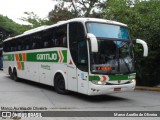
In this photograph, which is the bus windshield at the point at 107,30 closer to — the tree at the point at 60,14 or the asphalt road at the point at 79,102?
the asphalt road at the point at 79,102

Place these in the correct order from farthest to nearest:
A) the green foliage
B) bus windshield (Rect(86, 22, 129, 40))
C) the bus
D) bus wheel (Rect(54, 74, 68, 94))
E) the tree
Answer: the tree → the green foliage → bus wheel (Rect(54, 74, 68, 94)) → bus windshield (Rect(86, 22, 129, 40)) → the bus

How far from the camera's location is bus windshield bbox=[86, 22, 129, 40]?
12266 mm

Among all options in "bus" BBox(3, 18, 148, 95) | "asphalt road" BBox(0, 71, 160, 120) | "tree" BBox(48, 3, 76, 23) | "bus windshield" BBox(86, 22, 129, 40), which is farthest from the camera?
"tree" BBox(48, 3, 76, 23)

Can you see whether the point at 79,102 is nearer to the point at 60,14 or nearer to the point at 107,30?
the point at 107,30

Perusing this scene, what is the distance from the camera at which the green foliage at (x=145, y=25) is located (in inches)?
715

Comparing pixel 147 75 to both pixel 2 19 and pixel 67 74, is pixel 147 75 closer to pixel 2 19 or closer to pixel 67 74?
pixel 67 74

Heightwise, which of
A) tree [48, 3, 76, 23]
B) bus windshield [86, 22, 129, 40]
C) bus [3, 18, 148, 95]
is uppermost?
tree [48, 3, 76, 23]

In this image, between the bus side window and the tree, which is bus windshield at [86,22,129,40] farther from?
the tree

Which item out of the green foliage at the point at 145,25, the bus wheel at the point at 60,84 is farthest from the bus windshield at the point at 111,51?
the green foliage at the point at 145,25

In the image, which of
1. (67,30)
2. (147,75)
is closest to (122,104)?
(67,30)

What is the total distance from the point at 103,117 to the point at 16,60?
12609 millimetres

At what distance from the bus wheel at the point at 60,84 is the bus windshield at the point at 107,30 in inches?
122

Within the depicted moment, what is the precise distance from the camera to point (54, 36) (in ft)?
48.8

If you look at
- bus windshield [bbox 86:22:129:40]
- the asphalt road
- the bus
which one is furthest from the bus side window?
the asphalt road
